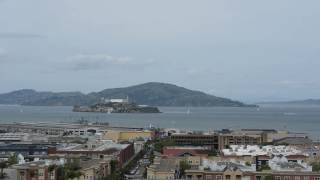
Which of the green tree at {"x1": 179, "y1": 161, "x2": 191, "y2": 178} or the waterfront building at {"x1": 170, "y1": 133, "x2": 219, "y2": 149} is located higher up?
the waterfront building at {"x1": 170, "y1": 133, "x2": 219, "y2": 149}

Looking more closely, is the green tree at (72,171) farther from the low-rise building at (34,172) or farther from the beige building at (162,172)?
the beige building at (162,172)

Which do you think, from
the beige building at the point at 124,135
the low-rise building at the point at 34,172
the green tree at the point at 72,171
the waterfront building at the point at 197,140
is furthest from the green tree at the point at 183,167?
the beige building at the point at 124,135

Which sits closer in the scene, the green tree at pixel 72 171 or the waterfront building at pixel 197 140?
the green tree at pixel 72 171

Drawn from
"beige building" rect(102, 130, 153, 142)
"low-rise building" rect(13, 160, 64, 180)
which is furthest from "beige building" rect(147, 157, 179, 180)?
"beige building" rect(102, 130, 153, 142)

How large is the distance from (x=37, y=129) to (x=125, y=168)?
77680 mm

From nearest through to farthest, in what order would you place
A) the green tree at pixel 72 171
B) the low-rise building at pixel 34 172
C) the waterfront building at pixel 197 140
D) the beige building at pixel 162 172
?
the beige building at pixel 162 172 < the green tree at pixel 72 171 < the low-rise building at pixel 34 172 < the waterfront building at pixel 197 140

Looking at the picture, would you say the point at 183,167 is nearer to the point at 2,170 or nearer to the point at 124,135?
the point at 2,170

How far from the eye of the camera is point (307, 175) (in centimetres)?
3922

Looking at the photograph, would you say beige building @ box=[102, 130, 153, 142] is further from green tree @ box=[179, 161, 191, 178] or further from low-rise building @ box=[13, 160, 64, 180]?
low-rise building @ box=[13, 160, 64, 180]

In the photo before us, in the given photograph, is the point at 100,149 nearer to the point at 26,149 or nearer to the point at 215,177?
the point at 26,149

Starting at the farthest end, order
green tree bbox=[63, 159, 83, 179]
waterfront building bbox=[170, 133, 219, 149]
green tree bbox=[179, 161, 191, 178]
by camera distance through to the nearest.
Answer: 1. waterfront building bbox=[170, 133, 219, 149]
2. green tree bbox=[179, 161, 191, 178]
3. green tree bbox=[63, 159, 83, 179]

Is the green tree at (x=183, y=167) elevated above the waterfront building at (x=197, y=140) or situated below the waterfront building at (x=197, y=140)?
below

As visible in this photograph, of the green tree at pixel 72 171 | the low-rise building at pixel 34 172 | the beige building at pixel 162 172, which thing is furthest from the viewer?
the low-rise building at pixel 34 172

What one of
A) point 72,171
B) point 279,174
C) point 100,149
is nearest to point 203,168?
point 279,174
